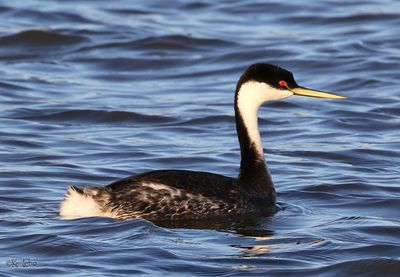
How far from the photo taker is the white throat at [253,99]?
36.2 feet

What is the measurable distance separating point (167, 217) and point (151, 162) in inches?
99.0

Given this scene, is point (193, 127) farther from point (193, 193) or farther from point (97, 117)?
point (193, 193)

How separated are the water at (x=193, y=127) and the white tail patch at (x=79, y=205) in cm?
15

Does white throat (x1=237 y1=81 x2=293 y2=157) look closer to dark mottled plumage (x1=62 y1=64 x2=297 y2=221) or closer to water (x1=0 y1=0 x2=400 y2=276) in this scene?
dark mottled plumage (x1=62 y1=64 x2=297 y2=221)

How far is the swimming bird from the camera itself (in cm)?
1026

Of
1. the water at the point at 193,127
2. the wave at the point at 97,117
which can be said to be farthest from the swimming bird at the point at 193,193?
the wave at the point at 97,117

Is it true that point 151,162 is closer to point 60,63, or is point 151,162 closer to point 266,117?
point 266,117

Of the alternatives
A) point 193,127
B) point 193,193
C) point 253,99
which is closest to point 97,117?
point 193,127

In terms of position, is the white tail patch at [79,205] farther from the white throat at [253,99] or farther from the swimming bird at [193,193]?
the white throat at [253,99]

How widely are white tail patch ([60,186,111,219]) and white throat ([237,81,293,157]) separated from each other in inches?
60.8

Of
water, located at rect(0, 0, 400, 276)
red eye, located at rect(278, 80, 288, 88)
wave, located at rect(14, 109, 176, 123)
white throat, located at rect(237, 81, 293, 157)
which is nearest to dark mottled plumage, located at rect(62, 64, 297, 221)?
water, located at rect(0, 0, 400, 276)

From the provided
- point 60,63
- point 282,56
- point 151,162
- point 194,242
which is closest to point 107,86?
point 60,63

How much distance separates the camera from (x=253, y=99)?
11078mm

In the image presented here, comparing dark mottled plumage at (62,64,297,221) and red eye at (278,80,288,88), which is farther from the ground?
red eye at (278,80,288,88)
